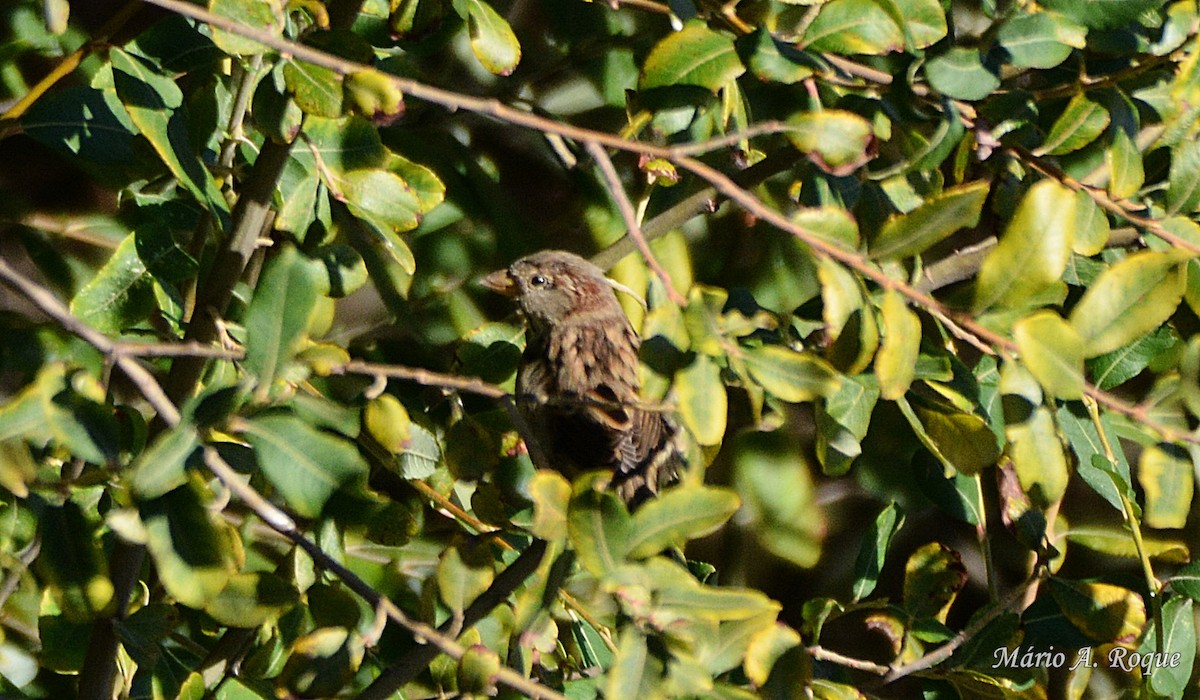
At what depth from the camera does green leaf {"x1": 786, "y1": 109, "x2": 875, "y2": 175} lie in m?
1.20

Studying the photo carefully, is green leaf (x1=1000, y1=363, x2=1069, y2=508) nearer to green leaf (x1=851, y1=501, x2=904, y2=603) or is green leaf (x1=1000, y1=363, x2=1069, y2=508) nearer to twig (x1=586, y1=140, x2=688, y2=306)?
twig (x1=586, y1=140, x2=688, y2=306)

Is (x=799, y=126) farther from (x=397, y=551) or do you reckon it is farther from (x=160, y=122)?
(x=397, y=551)

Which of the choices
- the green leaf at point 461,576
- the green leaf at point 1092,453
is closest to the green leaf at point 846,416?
the green leaf at point 1092,453

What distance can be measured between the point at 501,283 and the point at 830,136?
125 cm

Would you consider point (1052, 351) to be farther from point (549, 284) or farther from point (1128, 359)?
point (549, 284)

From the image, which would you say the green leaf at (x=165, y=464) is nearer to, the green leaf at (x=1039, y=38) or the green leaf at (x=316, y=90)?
the green leaf at (x=316, y=90)

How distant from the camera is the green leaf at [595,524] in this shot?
103 centimetres

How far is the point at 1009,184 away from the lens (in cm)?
163

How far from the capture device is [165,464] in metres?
0.89

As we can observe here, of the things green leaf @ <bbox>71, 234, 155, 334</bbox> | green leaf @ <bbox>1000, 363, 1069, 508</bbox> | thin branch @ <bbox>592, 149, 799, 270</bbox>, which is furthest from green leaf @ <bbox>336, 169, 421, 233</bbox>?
green leaf @ <bbox>1000, 363, 1069, 508</bbox>

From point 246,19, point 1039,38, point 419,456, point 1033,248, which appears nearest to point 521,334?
point 419,456

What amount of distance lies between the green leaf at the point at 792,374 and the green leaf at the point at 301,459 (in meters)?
0.39

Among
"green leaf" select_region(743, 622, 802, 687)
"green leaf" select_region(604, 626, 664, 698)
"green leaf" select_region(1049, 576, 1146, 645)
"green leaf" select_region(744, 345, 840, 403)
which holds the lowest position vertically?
"green leaf" select_region(1049, 576, 1146, 645)

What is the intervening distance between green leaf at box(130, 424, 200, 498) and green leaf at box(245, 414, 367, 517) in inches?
2.2
